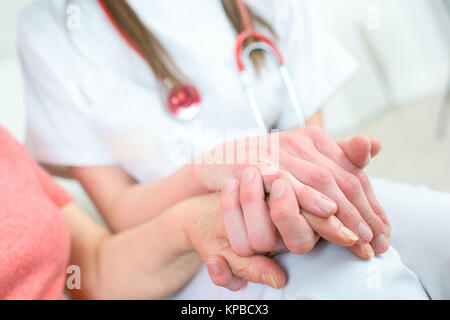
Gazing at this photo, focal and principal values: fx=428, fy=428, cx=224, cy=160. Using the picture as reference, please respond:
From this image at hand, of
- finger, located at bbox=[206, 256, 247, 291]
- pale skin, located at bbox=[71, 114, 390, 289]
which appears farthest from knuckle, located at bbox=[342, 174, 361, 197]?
finger, located at bbox=[206, 256, 247, 291]

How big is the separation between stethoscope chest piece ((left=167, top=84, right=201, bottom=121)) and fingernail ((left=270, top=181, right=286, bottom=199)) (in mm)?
316

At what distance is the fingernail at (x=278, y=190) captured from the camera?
12.7 inches

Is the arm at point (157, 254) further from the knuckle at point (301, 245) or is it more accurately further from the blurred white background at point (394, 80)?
the blurred white background at point (394, 80)

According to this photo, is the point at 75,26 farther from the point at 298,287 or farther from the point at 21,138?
the point at 298,287

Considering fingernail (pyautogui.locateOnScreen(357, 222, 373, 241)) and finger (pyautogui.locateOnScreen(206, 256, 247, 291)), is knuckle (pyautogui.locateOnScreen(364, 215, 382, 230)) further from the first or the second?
finger (pyautogui.locateOnScreen(206, 256, 247, 291))

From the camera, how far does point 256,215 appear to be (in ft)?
1.10

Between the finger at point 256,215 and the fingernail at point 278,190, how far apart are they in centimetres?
2

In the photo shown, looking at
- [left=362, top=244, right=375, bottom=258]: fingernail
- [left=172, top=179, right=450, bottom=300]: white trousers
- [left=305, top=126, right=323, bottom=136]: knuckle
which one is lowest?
[left=172, top=179, right=450, bottom=300]: white trousers

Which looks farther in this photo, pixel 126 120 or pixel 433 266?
pixel 126 120

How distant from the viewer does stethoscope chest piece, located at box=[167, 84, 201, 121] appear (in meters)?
0.61

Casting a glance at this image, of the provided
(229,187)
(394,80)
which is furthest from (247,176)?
(394,80)

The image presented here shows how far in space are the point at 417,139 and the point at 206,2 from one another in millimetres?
606
